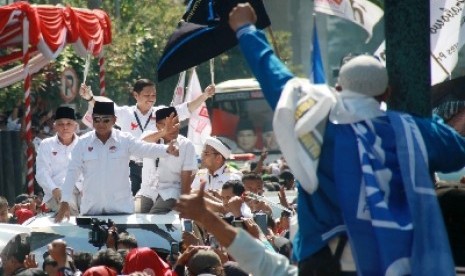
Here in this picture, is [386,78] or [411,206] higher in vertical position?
[386,78]

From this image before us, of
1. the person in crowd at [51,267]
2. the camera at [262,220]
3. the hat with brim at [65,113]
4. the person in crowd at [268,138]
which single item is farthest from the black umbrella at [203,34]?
the person in crowd at [268,138]

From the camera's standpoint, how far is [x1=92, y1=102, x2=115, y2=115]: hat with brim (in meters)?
12.4

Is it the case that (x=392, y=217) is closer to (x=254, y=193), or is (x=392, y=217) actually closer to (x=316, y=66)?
(x=316, y=66)

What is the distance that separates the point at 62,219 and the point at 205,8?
134 inches

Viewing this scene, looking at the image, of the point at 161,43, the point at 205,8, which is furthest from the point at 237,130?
the point at 205,8

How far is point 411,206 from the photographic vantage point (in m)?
6.48

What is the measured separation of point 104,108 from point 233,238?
6.14 m

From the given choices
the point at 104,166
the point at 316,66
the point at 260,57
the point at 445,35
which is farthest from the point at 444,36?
the point at 260,57

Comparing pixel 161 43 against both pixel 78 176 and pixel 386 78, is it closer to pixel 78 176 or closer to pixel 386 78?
pixel 78 176

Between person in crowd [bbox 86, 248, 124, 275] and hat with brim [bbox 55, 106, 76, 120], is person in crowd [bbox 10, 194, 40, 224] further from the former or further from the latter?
person in crowd [bbox 86, 248, 124, 275]

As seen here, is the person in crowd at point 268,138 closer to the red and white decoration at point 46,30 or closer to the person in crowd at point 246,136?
the person in crowd at point 246,136

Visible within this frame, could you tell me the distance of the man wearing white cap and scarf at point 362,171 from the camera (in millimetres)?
6449

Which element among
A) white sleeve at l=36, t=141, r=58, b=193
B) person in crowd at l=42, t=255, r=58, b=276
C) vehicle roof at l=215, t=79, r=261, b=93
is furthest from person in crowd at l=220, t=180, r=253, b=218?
vehicle roof at l=215, t=79, r=261, b=93

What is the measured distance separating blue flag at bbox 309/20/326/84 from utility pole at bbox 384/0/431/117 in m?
0.32
